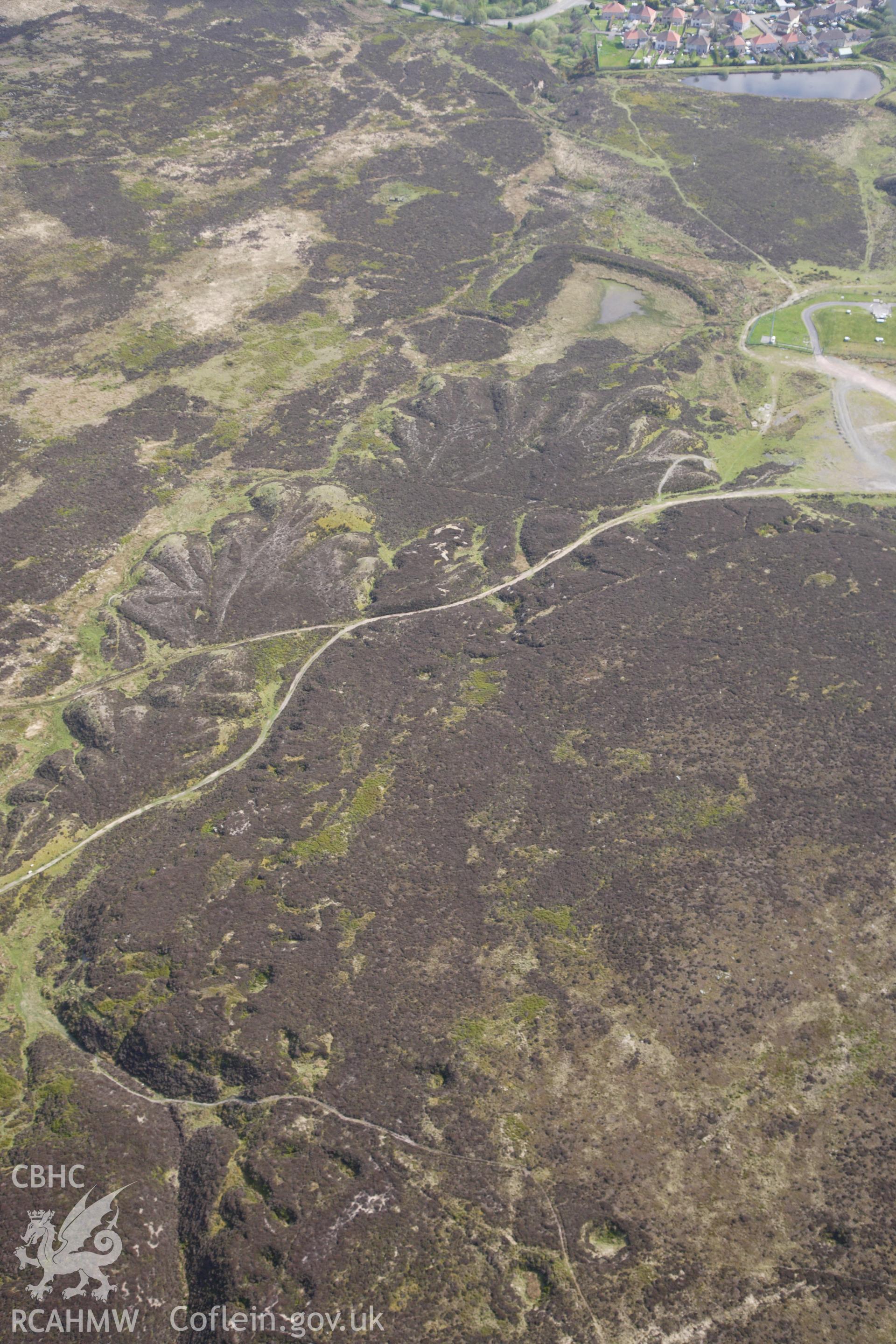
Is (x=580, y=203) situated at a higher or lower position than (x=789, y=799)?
higher

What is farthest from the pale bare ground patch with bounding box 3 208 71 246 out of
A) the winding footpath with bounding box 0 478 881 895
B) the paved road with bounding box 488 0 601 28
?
the paved road with bounding box 488 0 601 28

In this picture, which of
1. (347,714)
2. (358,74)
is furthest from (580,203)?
(347,714)

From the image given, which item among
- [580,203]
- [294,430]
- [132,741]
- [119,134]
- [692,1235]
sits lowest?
[692,1235]

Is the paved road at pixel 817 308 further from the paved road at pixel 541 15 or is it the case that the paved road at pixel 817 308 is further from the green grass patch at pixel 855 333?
the paved road at pixel 541 15

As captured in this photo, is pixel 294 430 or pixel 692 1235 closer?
pixel 692 1235

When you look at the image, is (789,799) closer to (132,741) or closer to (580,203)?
(132,741)

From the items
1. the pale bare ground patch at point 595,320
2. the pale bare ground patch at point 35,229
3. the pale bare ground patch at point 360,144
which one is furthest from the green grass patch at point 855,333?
the pale bare ground patch at point 35,229

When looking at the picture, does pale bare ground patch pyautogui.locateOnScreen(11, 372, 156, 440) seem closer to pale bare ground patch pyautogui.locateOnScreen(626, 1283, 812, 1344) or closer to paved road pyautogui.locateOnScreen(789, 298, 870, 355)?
paved road pyautogui.locateOnScreen(789, 298, 870, 355)
